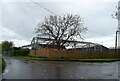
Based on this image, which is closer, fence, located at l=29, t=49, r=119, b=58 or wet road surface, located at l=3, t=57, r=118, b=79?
wet road surface, located at l=3, t=57, r=118, b=79

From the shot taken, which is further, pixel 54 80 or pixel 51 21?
pixel 51 21

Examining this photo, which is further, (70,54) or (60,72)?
(70,54)

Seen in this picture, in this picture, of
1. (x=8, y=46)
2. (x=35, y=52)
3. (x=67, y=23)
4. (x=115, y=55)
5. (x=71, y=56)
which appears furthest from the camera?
(x=8, y=46)

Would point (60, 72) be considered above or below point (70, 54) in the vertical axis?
above

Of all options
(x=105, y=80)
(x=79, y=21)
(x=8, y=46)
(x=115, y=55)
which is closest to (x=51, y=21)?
(x=79, y=21)

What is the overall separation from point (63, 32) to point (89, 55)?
26.2 feet

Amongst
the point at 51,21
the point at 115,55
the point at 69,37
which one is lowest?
the point at 115,55

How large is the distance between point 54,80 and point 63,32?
136 ft

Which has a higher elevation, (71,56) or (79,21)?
(79,21)

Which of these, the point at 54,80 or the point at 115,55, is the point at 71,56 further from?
the point at 54,80

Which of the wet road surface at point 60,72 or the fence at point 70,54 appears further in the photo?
the fence at point 70,54

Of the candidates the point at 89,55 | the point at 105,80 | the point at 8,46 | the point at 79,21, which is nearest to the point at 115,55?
the point at 89,55

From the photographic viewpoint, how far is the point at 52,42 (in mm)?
57469

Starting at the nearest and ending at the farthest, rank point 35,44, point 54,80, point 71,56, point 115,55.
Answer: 1. point 54,80
2. point 71,56
3. point 115,55
4. point 35,44
